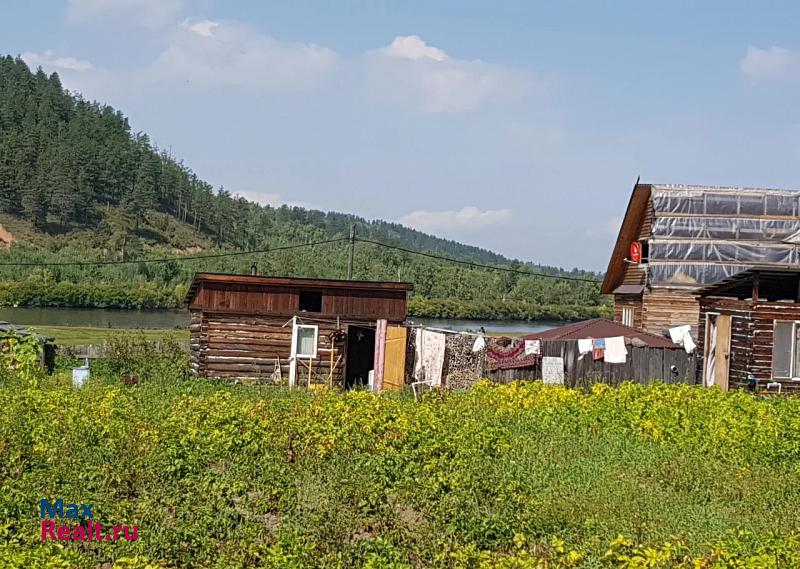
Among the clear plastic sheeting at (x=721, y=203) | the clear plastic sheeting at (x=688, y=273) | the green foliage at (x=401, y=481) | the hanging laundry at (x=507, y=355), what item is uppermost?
the clear plastic sheeting at (x=721, y=203)

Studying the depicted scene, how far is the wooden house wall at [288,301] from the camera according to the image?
3023 cm

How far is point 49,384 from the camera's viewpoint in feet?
68.1

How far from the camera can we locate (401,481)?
11852mm

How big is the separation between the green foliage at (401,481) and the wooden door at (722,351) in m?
8.10

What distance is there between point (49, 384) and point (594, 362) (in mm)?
14468

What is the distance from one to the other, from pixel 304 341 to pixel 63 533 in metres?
21.0

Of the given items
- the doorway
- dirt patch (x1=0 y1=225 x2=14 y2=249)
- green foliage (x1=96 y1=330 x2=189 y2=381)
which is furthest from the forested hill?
the doorway

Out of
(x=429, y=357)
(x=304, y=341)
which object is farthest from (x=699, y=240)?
(x=304, y=341)

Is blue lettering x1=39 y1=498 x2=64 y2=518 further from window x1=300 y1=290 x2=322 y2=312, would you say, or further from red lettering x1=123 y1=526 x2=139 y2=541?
window x1=300 y1=290 x2=322 y2=312

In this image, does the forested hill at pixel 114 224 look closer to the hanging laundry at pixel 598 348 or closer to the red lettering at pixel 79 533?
the hanging laundry at pixel 598 348

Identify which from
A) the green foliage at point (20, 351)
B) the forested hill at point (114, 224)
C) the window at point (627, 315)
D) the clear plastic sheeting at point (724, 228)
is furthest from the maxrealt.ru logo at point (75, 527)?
the forested hill at point (114, 224)

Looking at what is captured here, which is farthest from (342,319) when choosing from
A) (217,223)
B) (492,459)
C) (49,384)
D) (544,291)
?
(217,223)

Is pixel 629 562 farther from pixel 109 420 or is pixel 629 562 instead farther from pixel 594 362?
pixel 594 362

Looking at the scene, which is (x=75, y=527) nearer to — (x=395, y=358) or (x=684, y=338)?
(x=395, y=358)
